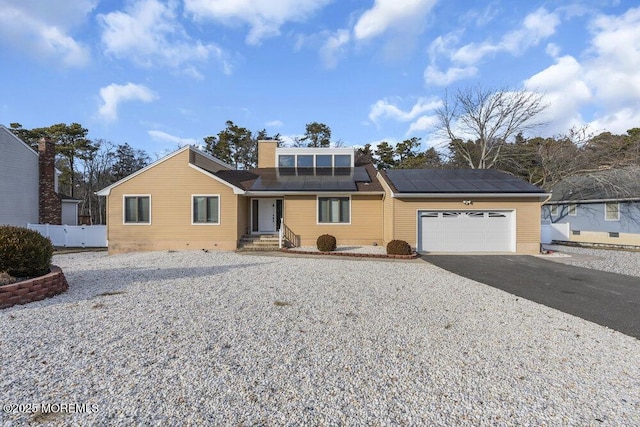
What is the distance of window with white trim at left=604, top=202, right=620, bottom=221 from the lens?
1742 centimetres

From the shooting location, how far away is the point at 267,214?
54.0ft

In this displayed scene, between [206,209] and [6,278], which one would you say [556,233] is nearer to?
[206,209]

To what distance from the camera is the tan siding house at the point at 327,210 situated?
1379 centimetres

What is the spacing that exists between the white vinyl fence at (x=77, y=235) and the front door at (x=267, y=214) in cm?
858

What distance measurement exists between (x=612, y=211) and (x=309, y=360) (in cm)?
2243

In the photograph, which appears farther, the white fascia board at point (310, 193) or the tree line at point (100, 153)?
the tree line at point (100, 153)

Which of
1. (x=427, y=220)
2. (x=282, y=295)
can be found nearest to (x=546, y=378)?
(x=282, y=295)

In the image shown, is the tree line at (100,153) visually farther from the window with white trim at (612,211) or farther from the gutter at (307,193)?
the window with white trim at (612,211)

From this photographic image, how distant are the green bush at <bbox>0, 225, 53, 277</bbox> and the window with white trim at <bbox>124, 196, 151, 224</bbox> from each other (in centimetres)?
828

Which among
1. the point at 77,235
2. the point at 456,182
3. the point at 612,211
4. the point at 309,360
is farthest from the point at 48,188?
the point at 612,211

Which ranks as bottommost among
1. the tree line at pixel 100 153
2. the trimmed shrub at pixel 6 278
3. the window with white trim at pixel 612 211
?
the trimmed shrub at pixel 6 278

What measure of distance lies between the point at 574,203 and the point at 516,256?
1095 cm

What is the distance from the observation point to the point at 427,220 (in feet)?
45.8

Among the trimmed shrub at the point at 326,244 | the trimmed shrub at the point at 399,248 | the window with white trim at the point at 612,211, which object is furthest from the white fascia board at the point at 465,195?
the window with white trim at the point at 612,211
